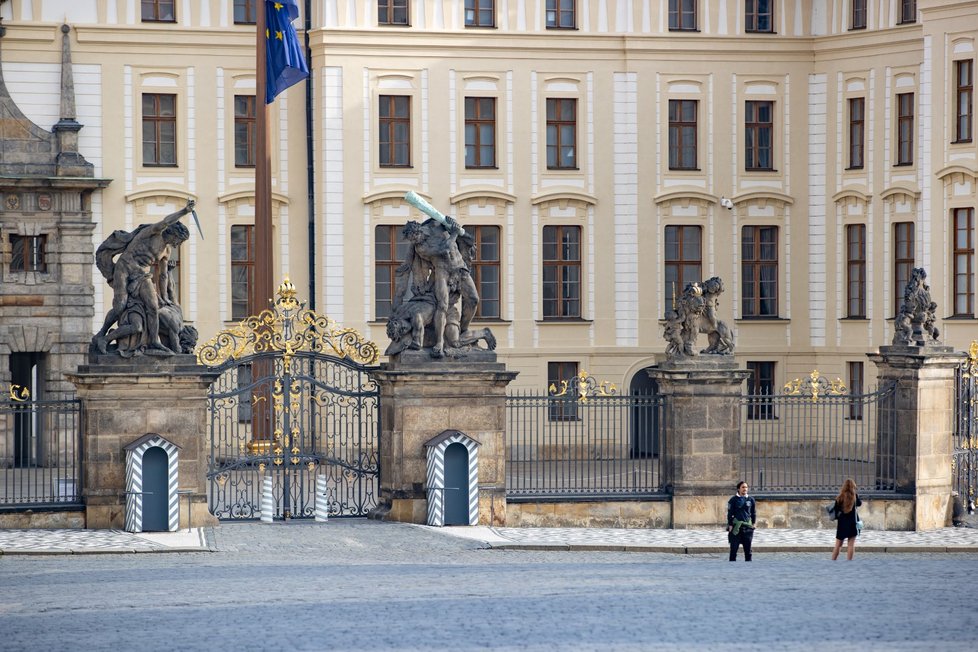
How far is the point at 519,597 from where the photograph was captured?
65.6 feet

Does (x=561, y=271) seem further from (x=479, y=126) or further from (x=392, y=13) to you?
(x=392, y=13)

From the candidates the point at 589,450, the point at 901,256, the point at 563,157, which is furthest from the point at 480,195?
the point at 589,450

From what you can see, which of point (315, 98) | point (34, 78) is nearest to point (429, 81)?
point (315, 98)

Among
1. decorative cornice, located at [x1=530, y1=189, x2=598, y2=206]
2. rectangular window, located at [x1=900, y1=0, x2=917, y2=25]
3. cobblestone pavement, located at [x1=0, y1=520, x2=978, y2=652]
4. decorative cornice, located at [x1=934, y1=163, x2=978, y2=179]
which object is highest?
rectangular window, located at [x1=900, y1=0, x2=917, y2=25]

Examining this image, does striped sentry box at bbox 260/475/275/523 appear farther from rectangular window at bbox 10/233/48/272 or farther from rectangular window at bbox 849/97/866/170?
rectangular window at bbox 849/97/866/170

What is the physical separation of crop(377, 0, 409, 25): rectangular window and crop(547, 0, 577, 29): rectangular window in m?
3.26

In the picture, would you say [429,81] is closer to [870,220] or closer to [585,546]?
[870,220]

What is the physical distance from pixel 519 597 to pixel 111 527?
8697 mm

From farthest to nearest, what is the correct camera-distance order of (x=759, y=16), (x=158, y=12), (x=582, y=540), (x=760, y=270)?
(x=760, y=270) < (x=759, y=16) < (x=158, y=12) < (x=582, y=540)

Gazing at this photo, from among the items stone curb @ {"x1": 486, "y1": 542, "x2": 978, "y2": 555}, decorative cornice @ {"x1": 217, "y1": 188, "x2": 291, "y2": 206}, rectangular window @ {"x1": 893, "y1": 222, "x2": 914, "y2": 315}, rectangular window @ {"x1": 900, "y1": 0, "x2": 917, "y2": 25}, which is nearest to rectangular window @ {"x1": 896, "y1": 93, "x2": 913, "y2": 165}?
rectangular window @ {"x1": 893, "y1": 222, "x2": 914, "y2": 315}

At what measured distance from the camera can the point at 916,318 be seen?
2962 centimetres

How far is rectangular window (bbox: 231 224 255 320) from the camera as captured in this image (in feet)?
145

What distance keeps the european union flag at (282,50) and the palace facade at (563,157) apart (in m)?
5.42

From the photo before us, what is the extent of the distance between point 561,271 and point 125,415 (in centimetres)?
1987
